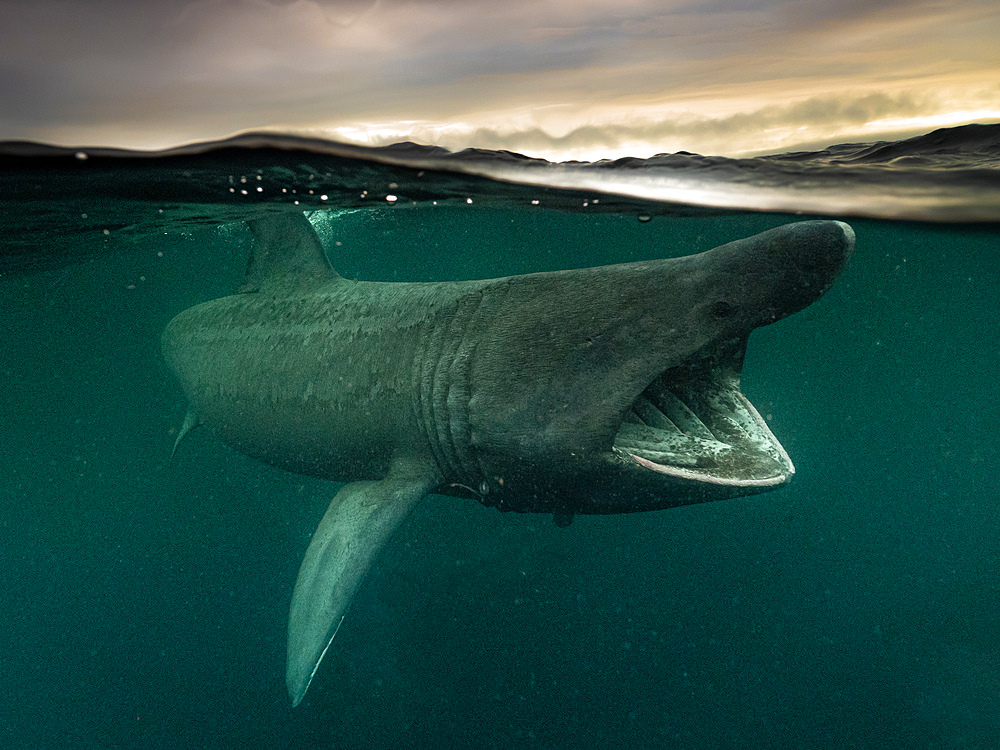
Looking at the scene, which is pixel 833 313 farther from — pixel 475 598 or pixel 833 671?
pixel 475 598

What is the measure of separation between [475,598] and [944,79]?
906 centimetres

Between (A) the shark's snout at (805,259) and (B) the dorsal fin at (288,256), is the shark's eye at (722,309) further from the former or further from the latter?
(B) the dorsal fin at (288,256)

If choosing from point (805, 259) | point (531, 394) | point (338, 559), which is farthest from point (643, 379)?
point (338, 559)

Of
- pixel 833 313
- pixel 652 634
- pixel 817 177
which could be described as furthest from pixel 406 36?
pixel 833 313

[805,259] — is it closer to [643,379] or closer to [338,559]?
[643,379]

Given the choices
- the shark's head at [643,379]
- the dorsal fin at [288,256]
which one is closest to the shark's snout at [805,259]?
the shark's head at [643,379]

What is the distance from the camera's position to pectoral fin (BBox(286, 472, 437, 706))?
3.88m

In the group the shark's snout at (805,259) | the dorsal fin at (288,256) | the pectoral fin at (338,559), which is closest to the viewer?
the shark's snout at (805,259)

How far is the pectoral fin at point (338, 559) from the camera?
388 cm

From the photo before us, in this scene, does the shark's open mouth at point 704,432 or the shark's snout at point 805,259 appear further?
the shark's open mouth at point 704,432

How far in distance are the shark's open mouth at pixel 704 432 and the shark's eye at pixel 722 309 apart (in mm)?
555

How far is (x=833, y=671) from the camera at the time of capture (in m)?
10.1

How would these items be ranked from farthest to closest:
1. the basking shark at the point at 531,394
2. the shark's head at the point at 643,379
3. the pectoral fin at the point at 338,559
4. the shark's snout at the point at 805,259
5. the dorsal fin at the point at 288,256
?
the dorsal fin at the point at 288,256
the pectoral fin at the point at 338,559
the basking shark at the point at 531,394
the shark's head at the point at 643,379
the shark's snout at the point at 805,259

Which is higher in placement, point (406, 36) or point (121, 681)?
point (406, 36)
